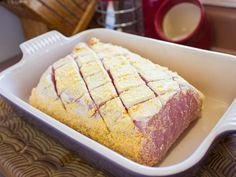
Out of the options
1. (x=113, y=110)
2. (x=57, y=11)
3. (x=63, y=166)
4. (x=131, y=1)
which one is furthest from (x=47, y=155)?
(x=131, y=1)

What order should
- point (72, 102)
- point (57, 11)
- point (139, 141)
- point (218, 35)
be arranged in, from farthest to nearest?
1. point (57, 11)
2. point (218, 35)
3. point (72, 102)
4. point (139, 141)

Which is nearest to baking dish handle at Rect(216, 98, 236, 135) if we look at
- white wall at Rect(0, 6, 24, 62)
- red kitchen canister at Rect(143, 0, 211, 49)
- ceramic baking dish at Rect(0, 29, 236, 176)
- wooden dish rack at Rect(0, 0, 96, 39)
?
ceramic baking dish at Rect(0, 29, 236, 176)

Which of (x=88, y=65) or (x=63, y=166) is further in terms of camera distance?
(x=88, y=65)

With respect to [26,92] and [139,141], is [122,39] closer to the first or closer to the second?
[26,92]

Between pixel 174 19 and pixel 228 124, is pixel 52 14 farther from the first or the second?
pixel 228 124

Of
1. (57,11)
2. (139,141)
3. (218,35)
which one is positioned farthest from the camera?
(57,11)

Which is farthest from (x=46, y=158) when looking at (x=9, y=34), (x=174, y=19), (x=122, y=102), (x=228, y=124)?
(x=9, y=34)

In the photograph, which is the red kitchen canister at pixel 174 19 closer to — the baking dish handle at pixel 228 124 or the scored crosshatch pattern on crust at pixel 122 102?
the scored crosshatch pattern on crust at pixel 122 102
